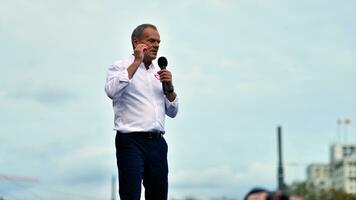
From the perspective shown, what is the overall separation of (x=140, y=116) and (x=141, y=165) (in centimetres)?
40

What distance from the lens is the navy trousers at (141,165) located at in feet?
22.0

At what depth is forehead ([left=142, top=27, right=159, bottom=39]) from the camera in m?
6.83

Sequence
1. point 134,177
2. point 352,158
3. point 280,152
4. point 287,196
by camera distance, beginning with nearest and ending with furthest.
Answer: point 287,196
point 134,177
point 280,152
point 352,158

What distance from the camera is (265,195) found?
3.72 meters

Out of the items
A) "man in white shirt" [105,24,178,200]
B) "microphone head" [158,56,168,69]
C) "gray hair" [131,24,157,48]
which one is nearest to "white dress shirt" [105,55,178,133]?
"man in white shirt" [105,24,178,200]

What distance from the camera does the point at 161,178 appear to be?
272 inches

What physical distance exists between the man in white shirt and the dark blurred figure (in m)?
2.87

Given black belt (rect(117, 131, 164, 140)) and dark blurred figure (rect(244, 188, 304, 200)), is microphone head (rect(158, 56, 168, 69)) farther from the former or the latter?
dark blurred figure (rect(244, 188, 304, 200))

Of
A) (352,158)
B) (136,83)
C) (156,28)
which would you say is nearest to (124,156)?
(136,83)

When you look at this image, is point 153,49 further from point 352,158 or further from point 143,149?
point 352,158

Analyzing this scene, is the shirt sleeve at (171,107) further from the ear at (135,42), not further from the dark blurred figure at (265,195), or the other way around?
the dark blurred figure at (265,195)

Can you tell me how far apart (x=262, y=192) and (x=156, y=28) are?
3.32 meters

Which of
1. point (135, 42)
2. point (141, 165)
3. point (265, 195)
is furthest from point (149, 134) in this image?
point (265, 195)

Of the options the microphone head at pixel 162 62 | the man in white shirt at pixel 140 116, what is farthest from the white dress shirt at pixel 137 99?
the microphone head at pixel 162 62
